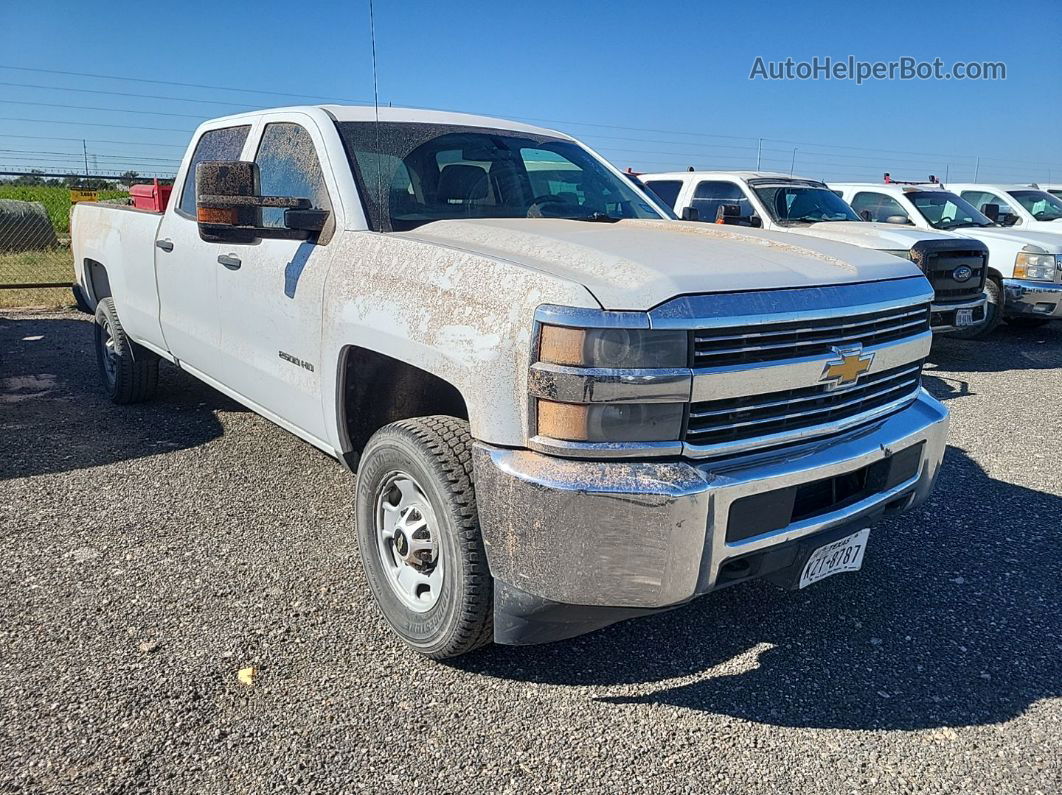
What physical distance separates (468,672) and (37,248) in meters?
15.3

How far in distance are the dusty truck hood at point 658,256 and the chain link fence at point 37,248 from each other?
1003cm

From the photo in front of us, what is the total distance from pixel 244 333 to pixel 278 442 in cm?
146

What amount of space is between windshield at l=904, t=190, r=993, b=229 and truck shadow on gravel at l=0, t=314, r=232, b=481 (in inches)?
343

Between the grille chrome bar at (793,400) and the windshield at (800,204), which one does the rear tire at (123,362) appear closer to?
the grille chrome bar at (793,400)

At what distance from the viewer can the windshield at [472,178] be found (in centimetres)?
340

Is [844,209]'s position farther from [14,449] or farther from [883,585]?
[14,449]

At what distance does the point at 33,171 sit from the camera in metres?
11.6

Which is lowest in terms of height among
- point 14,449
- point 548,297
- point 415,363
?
point 14,449

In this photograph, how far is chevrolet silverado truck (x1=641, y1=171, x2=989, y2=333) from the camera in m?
7.85

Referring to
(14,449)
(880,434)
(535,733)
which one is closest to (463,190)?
(880,434)

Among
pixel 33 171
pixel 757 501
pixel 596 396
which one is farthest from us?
pixel 33 171

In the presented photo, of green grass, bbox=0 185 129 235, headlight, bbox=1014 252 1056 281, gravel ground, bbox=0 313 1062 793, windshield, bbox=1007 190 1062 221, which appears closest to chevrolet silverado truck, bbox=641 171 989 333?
headlight, bbox=1014 252 1056 281

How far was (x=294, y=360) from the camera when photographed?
11.1 ft

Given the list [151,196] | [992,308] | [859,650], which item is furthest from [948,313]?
[151,196]
